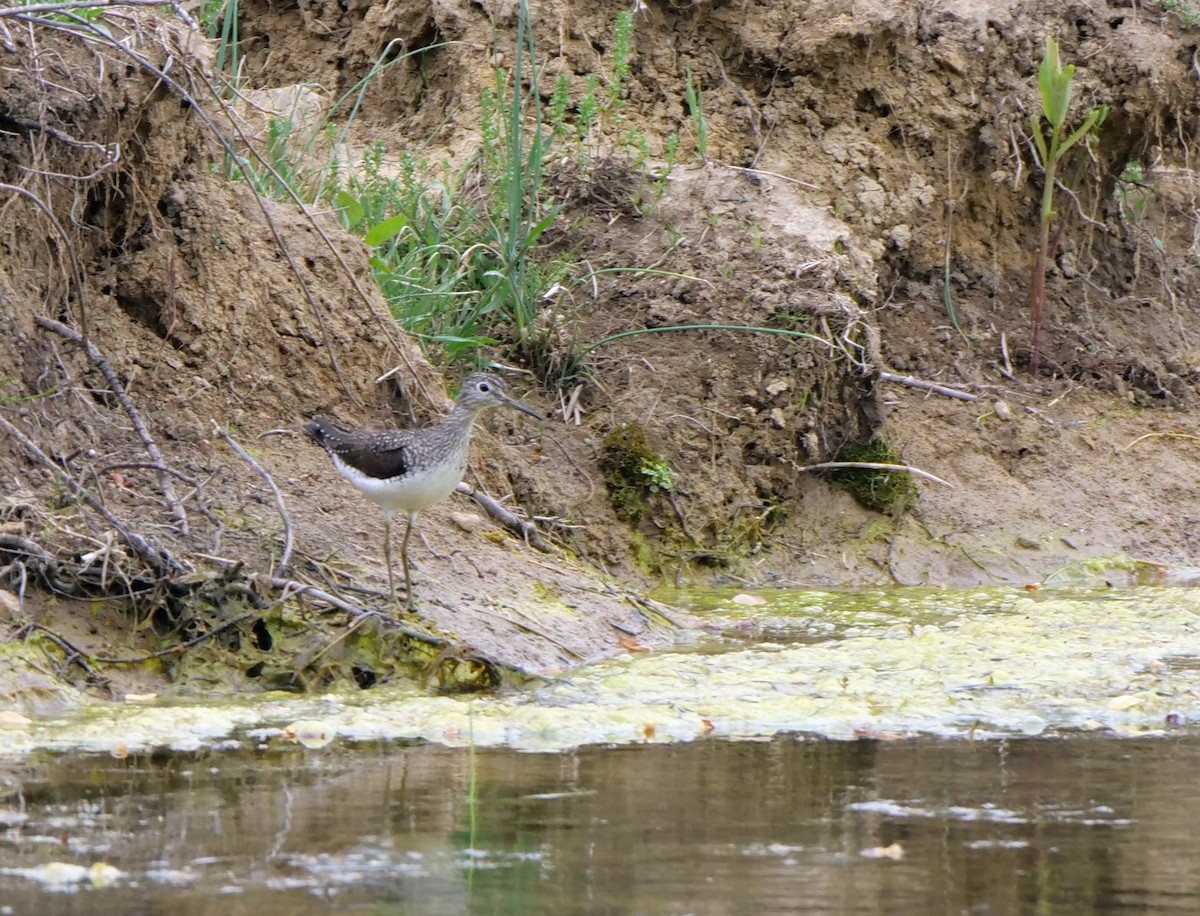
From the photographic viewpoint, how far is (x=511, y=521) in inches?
328

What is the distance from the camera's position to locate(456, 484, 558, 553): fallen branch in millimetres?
8305

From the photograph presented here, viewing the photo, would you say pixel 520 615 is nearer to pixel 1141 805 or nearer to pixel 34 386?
pixel 34 386

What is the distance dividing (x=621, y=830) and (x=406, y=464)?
271 centimetres

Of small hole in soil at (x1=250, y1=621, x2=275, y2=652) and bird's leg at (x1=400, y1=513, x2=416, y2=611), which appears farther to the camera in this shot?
bird's leg at (x1=400, y1=513, x2=416, y2=611)

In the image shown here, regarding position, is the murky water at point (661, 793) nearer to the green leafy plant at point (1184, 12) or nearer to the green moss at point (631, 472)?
the green moss at point (631, 472)

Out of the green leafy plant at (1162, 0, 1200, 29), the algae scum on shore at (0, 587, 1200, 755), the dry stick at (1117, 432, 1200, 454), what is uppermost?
the green leafy plant at (1162, 0, 1200, 29)

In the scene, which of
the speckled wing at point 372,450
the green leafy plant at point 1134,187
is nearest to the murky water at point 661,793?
the speckled wing at point 372,450

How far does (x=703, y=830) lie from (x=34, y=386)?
12.5 feet

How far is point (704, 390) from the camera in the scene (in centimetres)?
945

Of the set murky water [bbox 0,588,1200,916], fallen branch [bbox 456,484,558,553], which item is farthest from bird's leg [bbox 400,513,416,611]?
fallen branch [bbox 456,484,558,553]

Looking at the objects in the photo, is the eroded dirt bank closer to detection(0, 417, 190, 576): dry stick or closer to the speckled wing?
detection(0, 417, 190, 576): dry stick

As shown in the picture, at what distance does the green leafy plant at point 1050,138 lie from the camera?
10.1 meters

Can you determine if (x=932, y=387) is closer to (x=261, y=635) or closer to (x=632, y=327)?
(x=632, y=327)

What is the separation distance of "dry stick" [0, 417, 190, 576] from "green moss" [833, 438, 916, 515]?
413 cm
